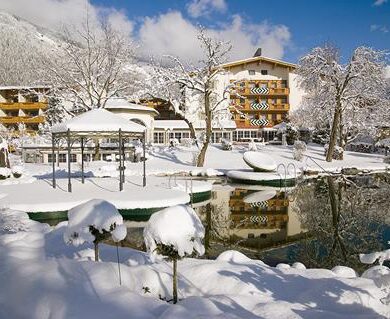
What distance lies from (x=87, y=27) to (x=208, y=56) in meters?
14.1

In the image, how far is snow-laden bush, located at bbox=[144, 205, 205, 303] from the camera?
214 inches

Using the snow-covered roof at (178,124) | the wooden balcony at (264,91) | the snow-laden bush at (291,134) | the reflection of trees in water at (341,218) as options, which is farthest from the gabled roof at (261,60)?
the reflection of trees in water at (341,218)

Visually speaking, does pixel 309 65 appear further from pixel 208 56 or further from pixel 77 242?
pixel 77 242

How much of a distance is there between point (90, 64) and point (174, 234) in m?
Result: 32.3

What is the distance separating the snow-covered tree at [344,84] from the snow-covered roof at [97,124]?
21.3 metres

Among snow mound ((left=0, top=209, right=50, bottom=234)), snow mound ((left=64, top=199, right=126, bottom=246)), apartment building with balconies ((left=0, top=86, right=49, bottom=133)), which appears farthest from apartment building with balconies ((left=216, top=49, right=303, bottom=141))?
snow mound ((left=64, top=199, right=126, bottom=246))

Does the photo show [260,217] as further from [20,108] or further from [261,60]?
[20,108]

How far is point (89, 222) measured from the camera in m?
6.34

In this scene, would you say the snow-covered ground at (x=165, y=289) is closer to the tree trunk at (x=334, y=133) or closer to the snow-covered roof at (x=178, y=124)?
the tree trunk at (x=334, y=133)

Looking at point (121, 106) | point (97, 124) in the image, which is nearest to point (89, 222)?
point (97, 124)

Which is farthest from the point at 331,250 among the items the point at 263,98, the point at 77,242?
the point at 263,98

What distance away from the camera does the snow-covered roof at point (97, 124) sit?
15.7m

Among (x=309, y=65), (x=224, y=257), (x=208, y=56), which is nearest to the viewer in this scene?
(x=224, y=257)

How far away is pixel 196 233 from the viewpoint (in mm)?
5609
